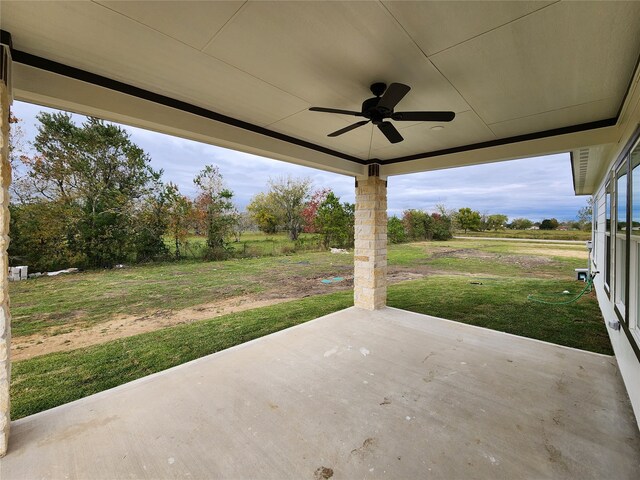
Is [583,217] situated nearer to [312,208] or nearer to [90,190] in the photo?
[312,208]

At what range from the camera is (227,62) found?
1726 millimetres

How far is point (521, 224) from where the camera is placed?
47.5ft

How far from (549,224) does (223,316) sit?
52.4 ft

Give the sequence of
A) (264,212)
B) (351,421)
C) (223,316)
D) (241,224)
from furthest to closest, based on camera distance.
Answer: (264,212), (241,224), (223,316), (351,421)

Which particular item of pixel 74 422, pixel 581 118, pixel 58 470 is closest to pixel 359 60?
pixel 581 118

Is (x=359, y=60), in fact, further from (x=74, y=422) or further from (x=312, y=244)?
(x=312, y=244)

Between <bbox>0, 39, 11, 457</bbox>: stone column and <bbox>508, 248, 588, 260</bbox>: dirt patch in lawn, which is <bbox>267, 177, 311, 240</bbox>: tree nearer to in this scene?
<bbox>0, 39, 11, 457</bbox>: stone column

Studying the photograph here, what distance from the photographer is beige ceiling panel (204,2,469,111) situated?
1.31 meters

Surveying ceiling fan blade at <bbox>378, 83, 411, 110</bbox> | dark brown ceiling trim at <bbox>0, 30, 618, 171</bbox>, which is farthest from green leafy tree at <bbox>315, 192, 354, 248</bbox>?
ceiling fan blade at <bbox>378, 83, 411, 110</bbox>

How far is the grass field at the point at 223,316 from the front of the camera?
2900 millimetres

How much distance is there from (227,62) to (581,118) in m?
3.23

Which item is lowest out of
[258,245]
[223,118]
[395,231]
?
[258,245]

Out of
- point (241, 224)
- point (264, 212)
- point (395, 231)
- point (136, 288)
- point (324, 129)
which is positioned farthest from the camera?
point (395, 231)

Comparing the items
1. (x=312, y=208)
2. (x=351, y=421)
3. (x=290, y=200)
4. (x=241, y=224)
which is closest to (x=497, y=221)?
(x=312, y=208)
